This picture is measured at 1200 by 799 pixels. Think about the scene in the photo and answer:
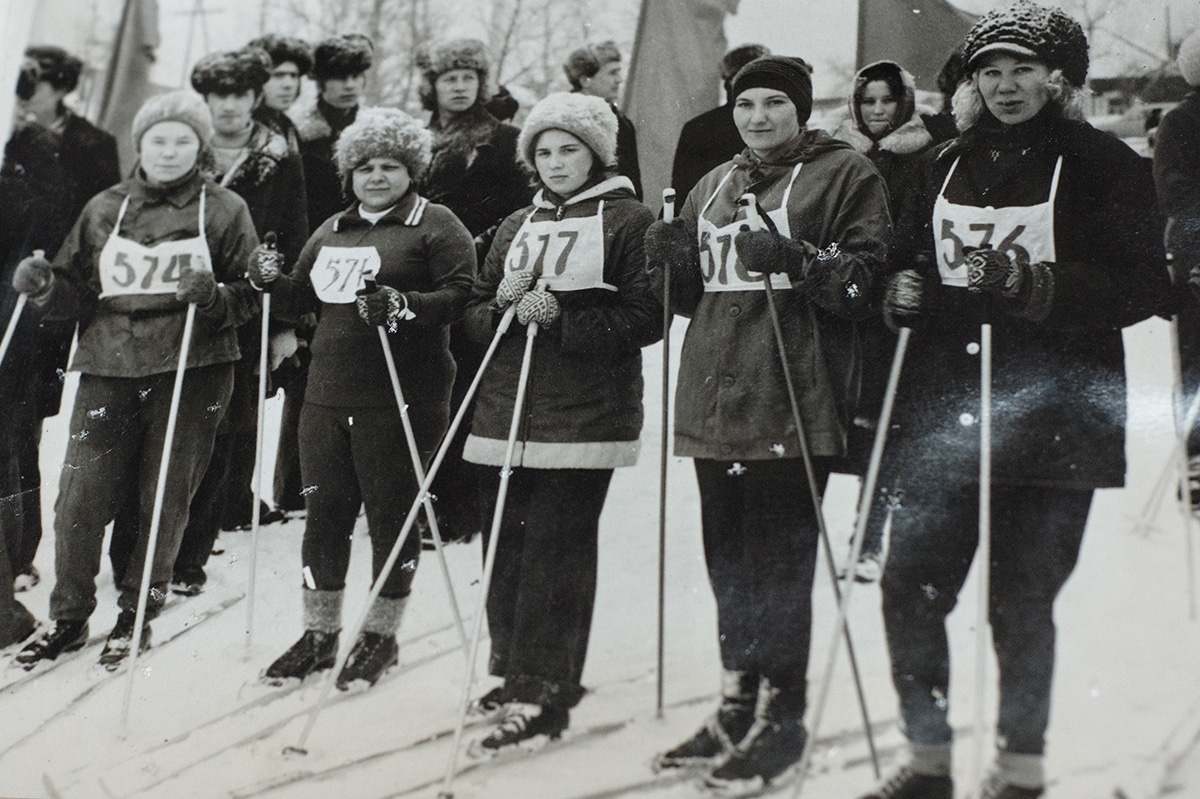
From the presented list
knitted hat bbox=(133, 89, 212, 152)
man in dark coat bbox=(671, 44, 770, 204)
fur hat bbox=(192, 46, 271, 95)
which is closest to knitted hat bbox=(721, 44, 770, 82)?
man in dark coat bbox=(671, 44, 770, 204)

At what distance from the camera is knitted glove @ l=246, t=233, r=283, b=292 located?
7.37 ft

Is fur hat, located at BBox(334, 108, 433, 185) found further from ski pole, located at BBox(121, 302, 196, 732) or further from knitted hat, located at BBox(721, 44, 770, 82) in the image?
knitted hat, located at BBox(721, 44, 770, 82)

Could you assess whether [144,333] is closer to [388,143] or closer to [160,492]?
[160,492]

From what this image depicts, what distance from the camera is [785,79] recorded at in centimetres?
195

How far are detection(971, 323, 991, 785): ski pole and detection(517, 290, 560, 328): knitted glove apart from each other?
0.75m

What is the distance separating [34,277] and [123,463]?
457 millimetres

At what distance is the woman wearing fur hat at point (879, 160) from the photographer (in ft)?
6.11

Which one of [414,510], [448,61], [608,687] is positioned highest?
[448,61]

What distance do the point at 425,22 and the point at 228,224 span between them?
23.8 inches

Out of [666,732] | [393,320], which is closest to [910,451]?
[666,732]

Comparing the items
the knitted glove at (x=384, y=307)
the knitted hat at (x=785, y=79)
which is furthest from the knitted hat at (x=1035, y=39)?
the knitted glove at (x=384, y=307)

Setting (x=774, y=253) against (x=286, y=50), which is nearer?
(x=774, y=253)

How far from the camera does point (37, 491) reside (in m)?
2.35

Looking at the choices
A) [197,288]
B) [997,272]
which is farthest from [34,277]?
[997,272]
